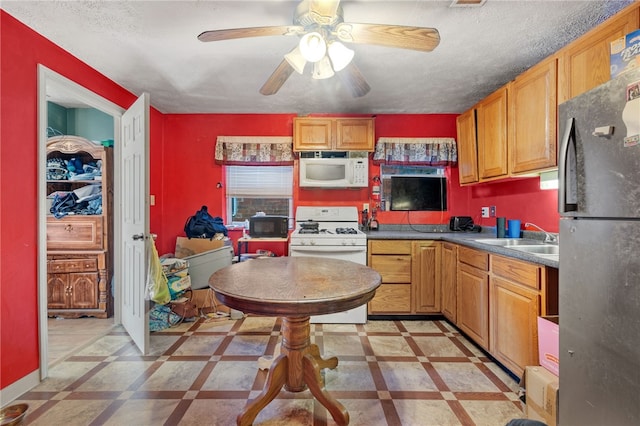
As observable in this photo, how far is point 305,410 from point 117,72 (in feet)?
9.97

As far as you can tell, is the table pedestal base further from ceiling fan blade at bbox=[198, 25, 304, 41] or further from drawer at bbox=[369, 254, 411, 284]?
ceiling fan blade at bbox=[198, 25, 304, 41]

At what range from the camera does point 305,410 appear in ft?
5.30

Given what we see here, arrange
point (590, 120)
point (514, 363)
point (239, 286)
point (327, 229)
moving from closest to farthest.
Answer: point (590, 120) → point (239, 286) → point (514, 363) → point (327, 229)

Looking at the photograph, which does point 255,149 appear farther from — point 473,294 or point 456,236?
point 473,294

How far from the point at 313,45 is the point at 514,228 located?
2.39 m

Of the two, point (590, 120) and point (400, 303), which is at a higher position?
point (590, 120)

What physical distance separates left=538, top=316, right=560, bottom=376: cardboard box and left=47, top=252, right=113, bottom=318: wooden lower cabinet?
146 inches

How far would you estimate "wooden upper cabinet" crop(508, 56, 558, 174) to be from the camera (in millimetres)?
1929

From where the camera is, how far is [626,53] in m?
1.17

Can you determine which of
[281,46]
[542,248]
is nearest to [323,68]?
[281,46]

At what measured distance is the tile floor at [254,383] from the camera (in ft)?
5.20

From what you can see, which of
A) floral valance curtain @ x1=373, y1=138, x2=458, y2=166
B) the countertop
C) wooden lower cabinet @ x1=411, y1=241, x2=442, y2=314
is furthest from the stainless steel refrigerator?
floral valance curtain @ x1=373, y1=138, x2=458, y2=166

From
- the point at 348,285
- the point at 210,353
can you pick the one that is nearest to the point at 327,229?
the point at 210,353

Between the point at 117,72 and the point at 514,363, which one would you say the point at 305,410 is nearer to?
the point at 514,363
